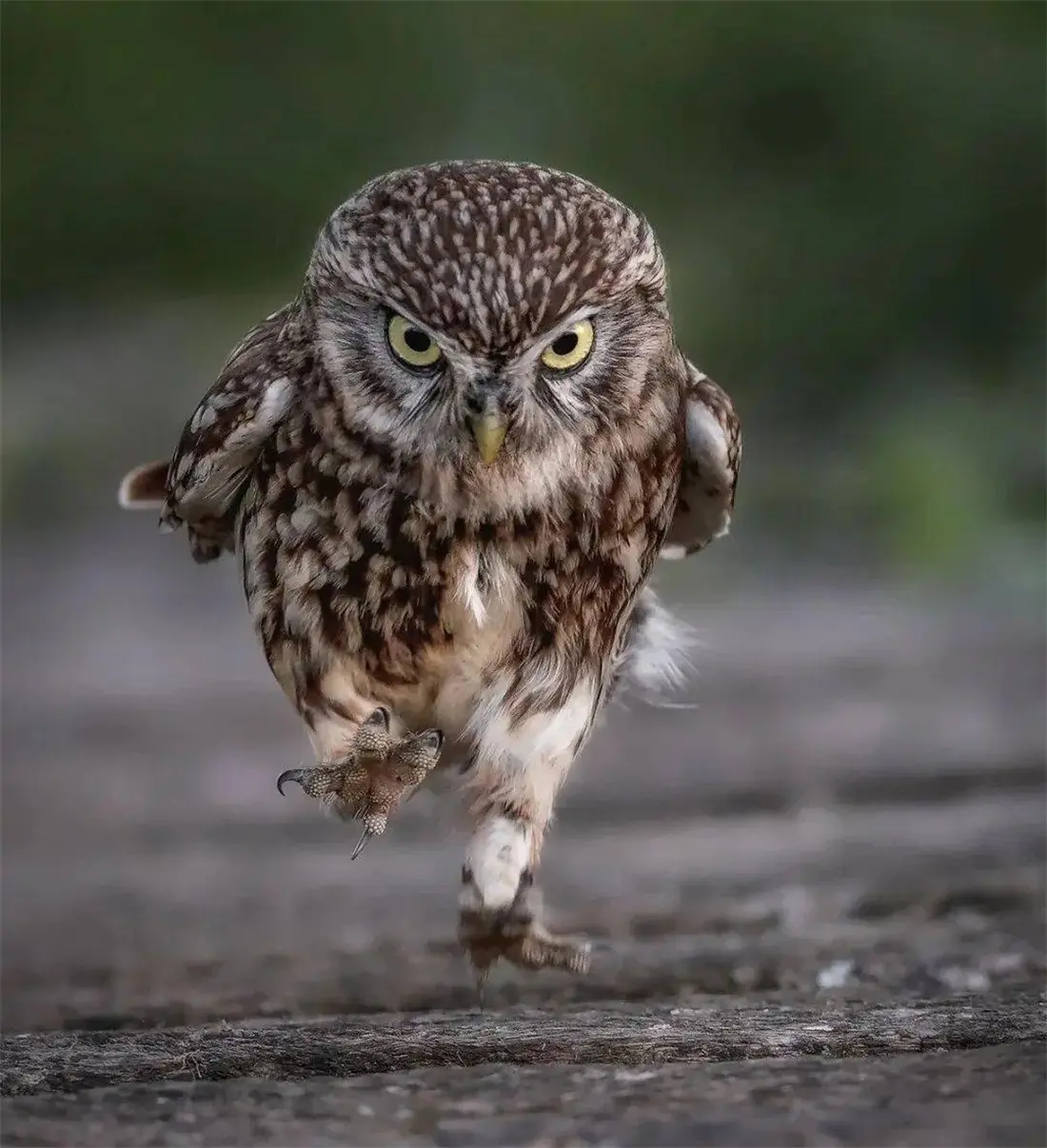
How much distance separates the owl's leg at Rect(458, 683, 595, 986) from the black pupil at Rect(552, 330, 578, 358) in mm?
622

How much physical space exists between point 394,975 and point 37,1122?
117 centimetres

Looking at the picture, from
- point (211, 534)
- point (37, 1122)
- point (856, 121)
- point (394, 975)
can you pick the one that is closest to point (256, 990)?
point (394, 975)

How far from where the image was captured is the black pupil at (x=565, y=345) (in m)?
2.25

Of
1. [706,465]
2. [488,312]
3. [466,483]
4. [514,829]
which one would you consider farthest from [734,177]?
[488,312]

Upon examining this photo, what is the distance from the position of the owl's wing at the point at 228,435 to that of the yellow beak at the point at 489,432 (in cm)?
46

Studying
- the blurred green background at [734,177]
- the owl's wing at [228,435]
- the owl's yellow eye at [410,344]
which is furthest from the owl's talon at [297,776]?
the blurred green background at [734,177]

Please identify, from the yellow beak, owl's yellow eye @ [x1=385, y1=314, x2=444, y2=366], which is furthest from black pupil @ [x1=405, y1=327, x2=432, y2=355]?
the yellow beak

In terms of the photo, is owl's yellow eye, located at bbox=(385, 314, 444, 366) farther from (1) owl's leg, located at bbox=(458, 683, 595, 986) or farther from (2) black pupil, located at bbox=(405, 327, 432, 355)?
(1) owl's leg, located at bbox=(458, 683, 595, 986)

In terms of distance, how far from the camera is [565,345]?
2.27 meters

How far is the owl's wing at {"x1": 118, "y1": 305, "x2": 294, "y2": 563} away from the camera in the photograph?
2.52 m

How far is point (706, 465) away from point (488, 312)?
29.4 inches

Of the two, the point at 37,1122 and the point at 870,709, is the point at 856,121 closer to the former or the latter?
the point at 870,709

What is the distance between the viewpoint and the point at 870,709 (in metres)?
4.70

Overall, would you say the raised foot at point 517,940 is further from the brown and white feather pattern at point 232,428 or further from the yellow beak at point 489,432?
the yellow beak at point 489,432
